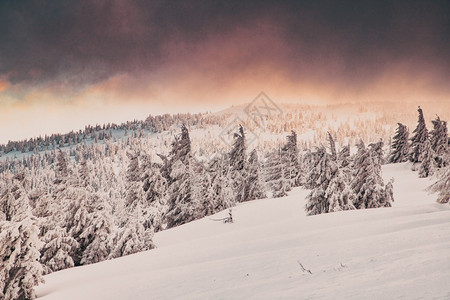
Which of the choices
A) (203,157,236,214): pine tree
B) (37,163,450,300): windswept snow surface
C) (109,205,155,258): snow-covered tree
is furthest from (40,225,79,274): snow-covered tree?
(203,157,236,214): pine tree

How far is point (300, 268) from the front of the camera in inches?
298

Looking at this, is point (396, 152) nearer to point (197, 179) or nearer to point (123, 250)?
point (197, 179)

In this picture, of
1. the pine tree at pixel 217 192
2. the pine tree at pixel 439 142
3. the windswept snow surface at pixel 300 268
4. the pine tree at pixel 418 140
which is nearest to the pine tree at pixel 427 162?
the pine tree at pixel 418 140

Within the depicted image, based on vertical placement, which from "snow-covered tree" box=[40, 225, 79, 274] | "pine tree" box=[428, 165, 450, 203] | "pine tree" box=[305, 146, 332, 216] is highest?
"pine tree" box=[428, 165, 450, 203]

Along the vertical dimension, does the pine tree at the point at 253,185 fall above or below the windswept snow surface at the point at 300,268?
below

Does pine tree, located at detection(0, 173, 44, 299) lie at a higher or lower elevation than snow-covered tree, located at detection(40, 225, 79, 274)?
higher

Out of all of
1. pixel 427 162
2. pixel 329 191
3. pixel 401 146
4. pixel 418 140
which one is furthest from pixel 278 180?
pixel 401 146

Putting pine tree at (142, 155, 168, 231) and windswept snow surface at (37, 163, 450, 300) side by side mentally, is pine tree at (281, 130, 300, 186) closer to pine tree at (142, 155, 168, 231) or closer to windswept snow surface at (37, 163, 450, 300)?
pine tree at (142, 155, 168, 231)

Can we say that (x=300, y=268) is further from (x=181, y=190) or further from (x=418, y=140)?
(x=418, y=140)

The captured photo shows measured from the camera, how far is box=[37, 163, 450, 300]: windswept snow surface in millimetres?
5207

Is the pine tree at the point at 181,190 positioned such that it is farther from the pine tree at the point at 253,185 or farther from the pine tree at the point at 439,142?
the pine tree at the point at 439,142

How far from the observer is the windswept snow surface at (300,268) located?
17.1 ft

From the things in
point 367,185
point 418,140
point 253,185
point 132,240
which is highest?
point 418,140

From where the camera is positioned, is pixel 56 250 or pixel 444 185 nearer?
pixel 444 185
